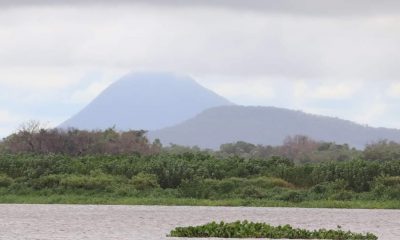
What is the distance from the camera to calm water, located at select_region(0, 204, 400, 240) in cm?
2136

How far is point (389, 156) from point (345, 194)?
28682 mm

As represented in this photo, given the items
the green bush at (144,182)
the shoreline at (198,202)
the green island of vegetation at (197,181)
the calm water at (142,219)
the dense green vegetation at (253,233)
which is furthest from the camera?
the green bush at (144,182)

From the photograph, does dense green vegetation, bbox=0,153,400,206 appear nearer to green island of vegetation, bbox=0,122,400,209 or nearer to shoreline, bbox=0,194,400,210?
green island of vegetation, bbox=0,122,400,209

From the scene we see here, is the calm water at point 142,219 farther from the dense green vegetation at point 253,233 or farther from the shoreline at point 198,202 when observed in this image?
the shoreline at point 198,202

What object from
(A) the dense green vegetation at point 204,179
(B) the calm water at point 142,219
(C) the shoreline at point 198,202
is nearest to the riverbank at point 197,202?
(C) the shoreline at point 198,202

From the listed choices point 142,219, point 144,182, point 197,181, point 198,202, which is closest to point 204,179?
point 197,181

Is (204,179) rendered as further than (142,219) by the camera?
Yes

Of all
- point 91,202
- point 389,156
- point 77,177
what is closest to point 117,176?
point 77,177

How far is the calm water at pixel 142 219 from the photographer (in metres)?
21.4

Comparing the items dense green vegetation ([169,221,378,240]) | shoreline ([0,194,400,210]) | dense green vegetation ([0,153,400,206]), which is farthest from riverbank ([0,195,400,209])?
dense green vegetation ([169,221,378,240])

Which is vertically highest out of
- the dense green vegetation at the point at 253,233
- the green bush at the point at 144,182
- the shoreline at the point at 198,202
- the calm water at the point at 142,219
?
the green bush at the point at 144,182

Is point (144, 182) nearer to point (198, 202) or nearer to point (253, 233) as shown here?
point (198, 202)

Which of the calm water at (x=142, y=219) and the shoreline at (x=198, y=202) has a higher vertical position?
the shoreline at (x=198, y=202)

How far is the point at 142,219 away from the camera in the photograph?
1009 inches
